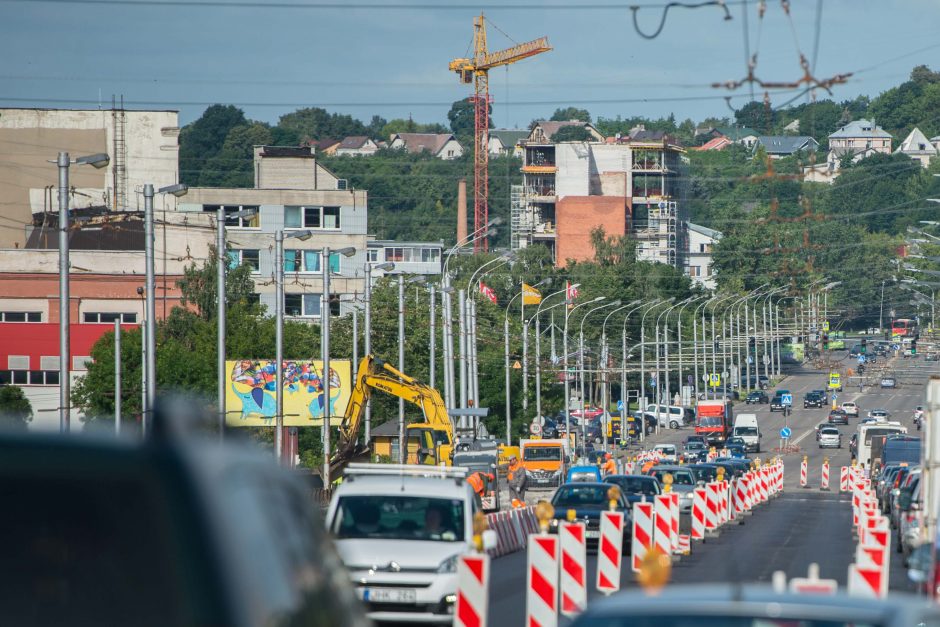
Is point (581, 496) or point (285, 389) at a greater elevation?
point (285, 389)

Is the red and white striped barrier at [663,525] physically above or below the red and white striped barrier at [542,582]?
below

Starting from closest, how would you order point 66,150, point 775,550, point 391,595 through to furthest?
point 391,595, point 775,550, point 66,150

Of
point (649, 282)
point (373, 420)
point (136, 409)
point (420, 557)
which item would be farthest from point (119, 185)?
point (420, 557)

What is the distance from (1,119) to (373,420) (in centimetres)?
3408

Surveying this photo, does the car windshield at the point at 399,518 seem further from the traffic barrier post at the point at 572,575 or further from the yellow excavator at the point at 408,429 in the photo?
the yellow excavator at the point at 408,429

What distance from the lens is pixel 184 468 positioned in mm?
3473

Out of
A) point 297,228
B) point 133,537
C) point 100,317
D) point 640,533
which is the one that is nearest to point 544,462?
point 100,317

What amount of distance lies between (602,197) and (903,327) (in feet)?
117

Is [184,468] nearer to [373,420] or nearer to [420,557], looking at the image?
[420,557]

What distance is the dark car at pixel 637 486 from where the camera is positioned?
3514 cm

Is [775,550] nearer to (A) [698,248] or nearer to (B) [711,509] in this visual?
(B) [711,509]

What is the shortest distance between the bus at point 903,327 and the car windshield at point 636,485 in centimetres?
13695

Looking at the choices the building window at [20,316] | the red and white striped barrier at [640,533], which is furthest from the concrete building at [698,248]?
the red and white striped barrier at [640,533]

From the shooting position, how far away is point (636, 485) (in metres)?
35.8
